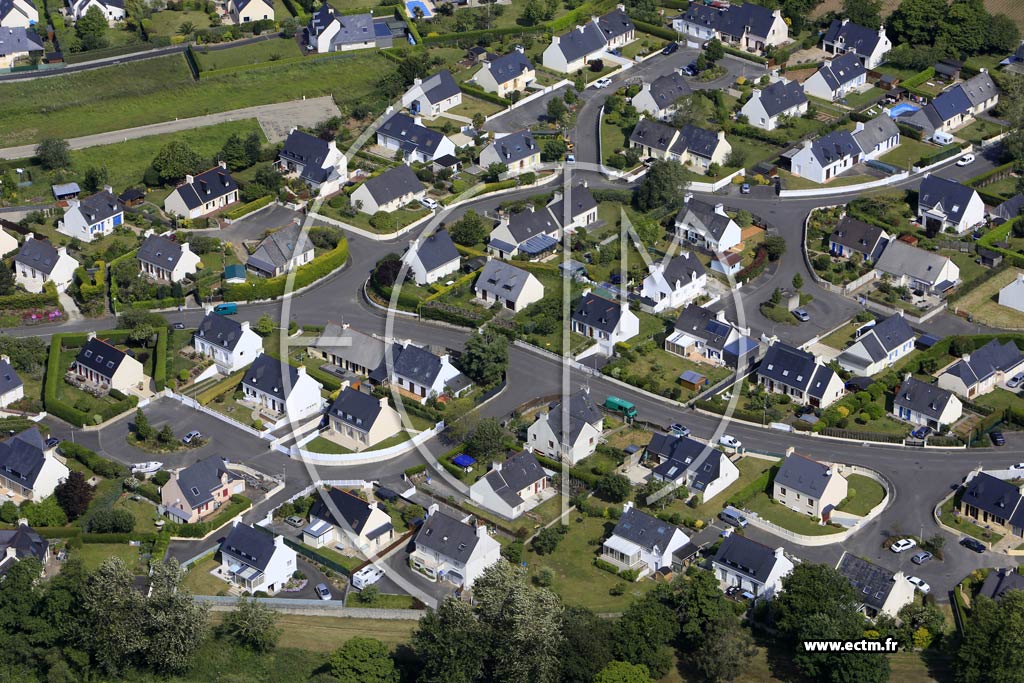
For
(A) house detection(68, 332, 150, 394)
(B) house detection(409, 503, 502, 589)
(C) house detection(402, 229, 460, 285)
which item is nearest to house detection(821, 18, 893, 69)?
(C) house detection(402, 229, 460, 285)

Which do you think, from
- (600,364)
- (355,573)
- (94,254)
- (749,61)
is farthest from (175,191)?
(749,61)

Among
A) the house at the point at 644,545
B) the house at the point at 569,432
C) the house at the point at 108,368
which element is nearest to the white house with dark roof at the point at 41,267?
the house at the point at 108,368

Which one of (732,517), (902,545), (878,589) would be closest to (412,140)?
(732,517)

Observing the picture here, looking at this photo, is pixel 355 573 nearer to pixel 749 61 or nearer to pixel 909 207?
pixel 909 207

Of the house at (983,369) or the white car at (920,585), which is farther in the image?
the house at (983,369)

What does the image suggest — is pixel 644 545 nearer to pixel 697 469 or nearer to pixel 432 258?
pixel 697 469

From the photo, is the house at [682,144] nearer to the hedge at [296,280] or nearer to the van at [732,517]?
the hedge at [296,280]
